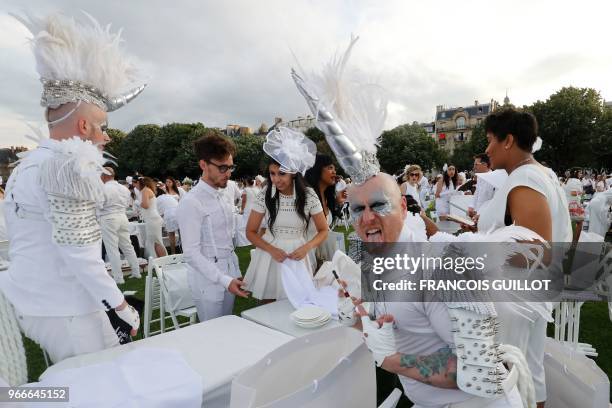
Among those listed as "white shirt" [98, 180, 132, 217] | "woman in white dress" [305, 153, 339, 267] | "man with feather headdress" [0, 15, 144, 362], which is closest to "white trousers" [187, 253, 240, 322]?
"man with feather headdress" [0, 15, 144, 362]

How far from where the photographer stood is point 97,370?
1.69 m

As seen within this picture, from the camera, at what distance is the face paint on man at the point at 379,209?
1.52m

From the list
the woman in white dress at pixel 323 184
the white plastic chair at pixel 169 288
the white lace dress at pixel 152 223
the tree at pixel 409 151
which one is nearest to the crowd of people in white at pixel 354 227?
the white plastic chair at pixel 169 288

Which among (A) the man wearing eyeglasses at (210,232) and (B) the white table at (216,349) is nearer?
(B) the white table at (216,349)

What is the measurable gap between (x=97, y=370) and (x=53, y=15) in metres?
1.93

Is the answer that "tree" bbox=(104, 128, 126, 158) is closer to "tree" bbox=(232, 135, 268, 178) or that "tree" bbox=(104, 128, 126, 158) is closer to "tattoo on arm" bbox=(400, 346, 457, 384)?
"tree" bbox=(232, 135, 268, 178)

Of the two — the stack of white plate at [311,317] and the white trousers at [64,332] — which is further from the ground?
the white trousers at [64,332]

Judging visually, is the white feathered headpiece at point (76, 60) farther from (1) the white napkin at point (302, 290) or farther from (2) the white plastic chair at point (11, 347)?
(1) the white napkin at point (302, 290)

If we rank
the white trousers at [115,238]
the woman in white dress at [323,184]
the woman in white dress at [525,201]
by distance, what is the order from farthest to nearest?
1. the white trousers at [115,238]
2. the woman in white dress at [323,184]
3. the woman in white dress at [525,201]

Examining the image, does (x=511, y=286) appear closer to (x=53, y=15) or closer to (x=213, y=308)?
(x=213, y=308)

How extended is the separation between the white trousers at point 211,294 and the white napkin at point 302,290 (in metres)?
0.52

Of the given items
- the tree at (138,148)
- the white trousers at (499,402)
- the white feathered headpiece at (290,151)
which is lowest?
the white trousers at (499,402)

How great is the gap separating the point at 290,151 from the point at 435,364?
7.33 ft

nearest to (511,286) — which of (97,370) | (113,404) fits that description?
(113,404)
